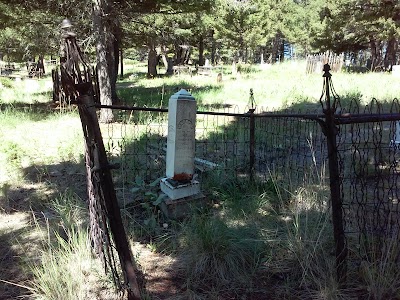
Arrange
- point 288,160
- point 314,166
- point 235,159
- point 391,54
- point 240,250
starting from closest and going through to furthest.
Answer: point 240,250 → point 314,166 → point 288,160 → point 235,159 → point 391,54

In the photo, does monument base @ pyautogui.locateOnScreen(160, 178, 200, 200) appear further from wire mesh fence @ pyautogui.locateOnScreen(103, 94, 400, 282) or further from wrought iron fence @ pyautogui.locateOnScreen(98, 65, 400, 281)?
wrought iron fence @ pyautogui.locateOnScreen(98, 65, 400, 281)

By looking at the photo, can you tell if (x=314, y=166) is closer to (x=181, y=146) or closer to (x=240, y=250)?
(x=181, y=146)

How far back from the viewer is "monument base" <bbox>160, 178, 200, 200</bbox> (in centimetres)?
393

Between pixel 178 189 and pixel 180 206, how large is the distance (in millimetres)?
184

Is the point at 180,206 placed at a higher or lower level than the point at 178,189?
lower

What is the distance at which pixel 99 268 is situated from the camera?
9.26 feet

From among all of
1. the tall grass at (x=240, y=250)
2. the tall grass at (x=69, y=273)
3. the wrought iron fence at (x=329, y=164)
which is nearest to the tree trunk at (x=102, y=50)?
the wrought iron fence at (x=329, y=164)

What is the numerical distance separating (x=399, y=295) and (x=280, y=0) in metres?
49.8

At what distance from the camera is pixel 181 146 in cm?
395

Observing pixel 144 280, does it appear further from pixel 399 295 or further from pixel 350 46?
pixel 350 46

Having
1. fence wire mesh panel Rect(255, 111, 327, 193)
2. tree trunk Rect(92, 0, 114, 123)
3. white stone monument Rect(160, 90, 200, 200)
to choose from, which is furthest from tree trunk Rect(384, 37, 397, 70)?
white stone monument Rect(160, 90, 200, 200)

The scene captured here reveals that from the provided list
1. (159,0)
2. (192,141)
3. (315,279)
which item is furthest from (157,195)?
(159,0)

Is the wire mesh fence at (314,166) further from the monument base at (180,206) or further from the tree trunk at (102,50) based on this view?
the tree trunk at (102,50)

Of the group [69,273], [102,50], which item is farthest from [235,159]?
[102,50]
